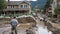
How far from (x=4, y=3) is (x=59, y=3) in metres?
10.3

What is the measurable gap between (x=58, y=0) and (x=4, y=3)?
10291 mm

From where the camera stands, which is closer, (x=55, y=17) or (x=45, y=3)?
(x=55, y=17)

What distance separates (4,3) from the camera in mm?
41812

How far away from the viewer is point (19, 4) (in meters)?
54.1

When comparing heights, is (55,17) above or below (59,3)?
below

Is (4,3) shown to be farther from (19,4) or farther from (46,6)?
(46,6)

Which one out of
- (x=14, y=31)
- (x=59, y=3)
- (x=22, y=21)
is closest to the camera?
(x=14, y=31)

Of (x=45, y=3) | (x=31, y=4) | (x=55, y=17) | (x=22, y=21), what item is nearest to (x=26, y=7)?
(x=31, y=4)

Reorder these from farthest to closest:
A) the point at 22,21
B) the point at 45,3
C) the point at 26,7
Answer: the point at 45,3 → the point at 26,7 → the point at 22,21

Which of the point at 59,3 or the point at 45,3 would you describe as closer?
the point at 59,3

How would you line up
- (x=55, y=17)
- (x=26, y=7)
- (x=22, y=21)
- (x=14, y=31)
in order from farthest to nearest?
(x=26, y=7)
(x=55, y=17)
(x=22, y=21)
(x=14, y=31)

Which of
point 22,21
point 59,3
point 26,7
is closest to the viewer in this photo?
point 22,21

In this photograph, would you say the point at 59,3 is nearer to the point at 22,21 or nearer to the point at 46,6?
the point at 22,21

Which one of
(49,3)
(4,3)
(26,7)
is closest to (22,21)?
(4,3)
